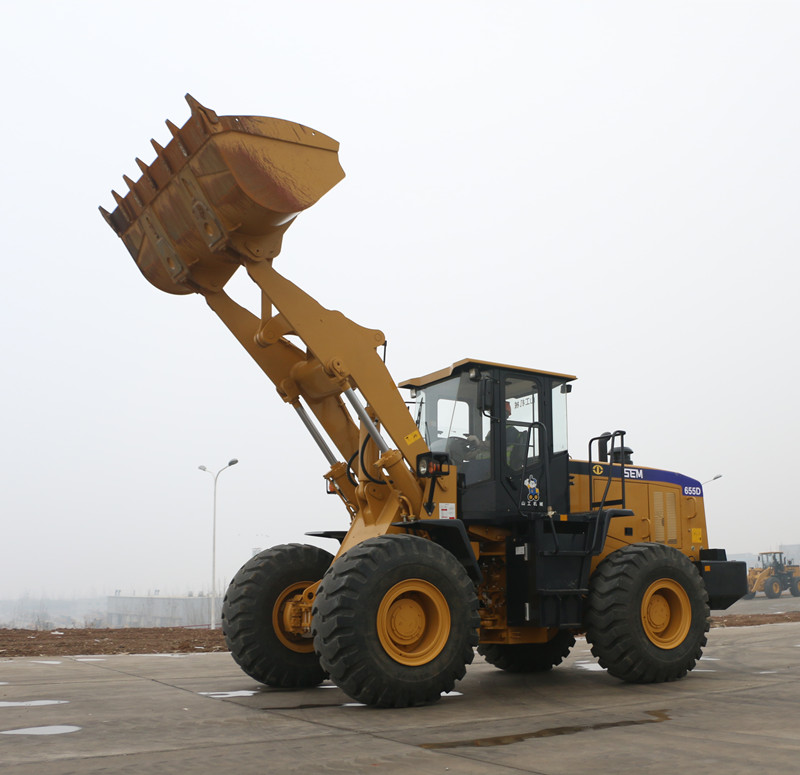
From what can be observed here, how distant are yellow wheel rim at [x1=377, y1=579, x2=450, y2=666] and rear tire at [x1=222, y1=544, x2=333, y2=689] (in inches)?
68.8

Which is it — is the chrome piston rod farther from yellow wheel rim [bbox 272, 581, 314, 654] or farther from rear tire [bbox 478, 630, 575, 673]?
rear tire [bbox 478, 630, 575, 673]

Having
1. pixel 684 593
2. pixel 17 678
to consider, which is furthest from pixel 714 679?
pixel 17 678

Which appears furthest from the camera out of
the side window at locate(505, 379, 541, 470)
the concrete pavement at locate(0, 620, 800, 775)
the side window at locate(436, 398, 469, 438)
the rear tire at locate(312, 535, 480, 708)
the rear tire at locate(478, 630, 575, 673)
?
the rear tire at locate(478, 630, 575, 673)

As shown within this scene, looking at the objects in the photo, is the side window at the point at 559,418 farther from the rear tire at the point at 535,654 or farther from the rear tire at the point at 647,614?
the rear tire at the point at 535,654

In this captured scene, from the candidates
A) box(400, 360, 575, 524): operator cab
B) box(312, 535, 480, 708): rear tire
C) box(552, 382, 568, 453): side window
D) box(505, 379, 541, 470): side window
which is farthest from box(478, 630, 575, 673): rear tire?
box(312, 535, 480, 708): rear tire

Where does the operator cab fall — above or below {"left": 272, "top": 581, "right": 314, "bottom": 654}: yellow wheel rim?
above

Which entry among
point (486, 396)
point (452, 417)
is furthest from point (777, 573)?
point (486, 396)

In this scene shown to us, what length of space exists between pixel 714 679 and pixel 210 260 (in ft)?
22.8

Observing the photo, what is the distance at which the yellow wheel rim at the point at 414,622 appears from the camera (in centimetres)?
750

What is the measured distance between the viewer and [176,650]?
575 inches

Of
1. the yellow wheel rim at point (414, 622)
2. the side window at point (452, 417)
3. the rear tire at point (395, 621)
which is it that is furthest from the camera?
the side window at point (452, 417)

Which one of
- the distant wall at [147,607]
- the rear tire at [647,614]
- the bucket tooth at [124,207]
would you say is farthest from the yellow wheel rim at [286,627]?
the distant wall at [147,607]

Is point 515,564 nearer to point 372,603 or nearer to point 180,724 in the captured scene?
point 372,603

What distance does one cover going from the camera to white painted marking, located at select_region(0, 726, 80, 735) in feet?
20.9
